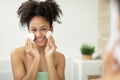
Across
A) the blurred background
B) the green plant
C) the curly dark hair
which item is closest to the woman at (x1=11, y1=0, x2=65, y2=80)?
the curly dark hair

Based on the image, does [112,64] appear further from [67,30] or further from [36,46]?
[67,30]

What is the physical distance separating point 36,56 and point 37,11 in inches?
7.9

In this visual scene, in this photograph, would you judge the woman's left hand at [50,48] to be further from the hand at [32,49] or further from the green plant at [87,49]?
the green plant at [87,49]

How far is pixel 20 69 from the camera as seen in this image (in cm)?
117

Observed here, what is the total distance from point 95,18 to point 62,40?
29cm

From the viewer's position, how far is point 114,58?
539mm

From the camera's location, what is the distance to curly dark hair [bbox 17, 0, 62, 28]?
1.17 meters

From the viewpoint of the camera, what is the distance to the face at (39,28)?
3.74 feet

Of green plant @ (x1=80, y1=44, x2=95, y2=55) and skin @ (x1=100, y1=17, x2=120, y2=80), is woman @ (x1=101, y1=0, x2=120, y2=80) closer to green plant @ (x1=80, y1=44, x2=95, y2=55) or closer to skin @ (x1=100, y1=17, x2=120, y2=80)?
skin @ (x1=100, y1=17, x2=120, y2=80)

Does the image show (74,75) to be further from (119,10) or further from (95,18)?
(119,10)

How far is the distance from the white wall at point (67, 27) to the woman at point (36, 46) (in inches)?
25.7

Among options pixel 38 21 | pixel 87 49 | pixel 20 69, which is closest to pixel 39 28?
pixel 38 21

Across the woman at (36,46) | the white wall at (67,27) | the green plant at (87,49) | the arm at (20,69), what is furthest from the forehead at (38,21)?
the white wall at (67,27)

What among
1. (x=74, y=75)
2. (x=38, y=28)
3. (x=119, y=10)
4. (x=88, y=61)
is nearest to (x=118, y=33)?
(x=119, y=10)
